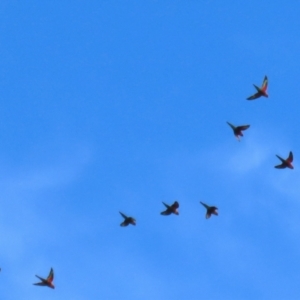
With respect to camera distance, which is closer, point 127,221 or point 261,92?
point 261,92

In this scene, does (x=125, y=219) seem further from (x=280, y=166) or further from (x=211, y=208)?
(x=280, y=166)

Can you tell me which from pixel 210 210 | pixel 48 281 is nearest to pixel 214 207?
pixel 210 210

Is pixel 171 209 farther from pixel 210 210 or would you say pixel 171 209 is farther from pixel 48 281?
pixel 48 281

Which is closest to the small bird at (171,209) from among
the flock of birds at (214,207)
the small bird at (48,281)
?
the flock of birds at (214,207)

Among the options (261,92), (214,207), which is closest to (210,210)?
(214,207)

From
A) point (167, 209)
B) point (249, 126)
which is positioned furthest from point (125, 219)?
point (249, 126)

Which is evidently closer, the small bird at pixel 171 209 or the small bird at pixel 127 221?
the small bird at pixel 171 209

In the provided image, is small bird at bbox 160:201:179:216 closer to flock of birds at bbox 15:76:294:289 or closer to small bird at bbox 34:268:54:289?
flock of birds at bbox 15:76:294:289

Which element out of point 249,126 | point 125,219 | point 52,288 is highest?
point 249,126

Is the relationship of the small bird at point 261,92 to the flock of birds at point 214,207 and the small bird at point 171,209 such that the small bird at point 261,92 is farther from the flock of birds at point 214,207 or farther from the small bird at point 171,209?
the small bird at point 171,209

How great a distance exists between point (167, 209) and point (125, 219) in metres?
4.35

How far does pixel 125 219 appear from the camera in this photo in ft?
386

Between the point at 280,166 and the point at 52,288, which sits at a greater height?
the point at 280,166

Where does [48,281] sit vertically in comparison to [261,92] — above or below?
below
